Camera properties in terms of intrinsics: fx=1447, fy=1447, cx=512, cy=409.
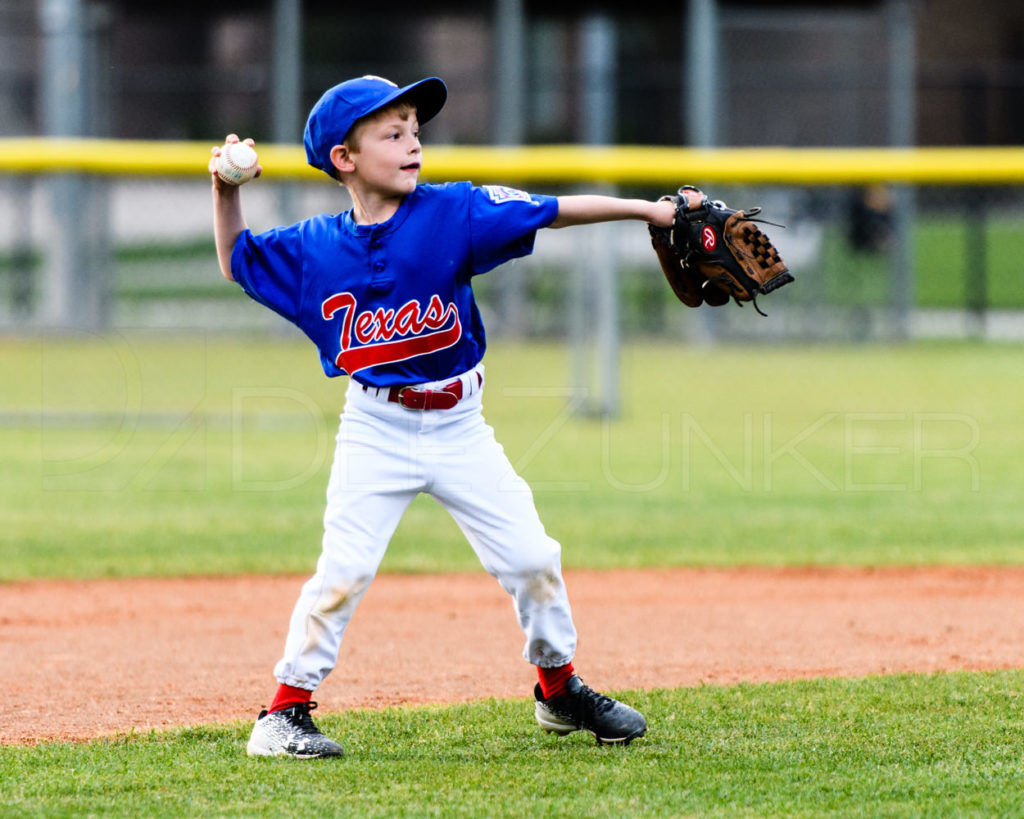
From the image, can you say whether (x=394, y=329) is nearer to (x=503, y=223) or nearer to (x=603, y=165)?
(x=503, y=223)

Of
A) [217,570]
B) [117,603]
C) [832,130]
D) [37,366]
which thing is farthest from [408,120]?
[832,130]

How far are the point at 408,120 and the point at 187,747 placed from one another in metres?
1.58

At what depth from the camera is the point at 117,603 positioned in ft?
18.8

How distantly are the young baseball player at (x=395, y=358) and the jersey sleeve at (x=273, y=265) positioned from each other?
0.6 inches

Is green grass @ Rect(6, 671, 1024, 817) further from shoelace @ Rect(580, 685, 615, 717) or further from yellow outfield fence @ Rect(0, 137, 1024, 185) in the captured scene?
yellow outfield fence @ Rect(0, 137, 1024, 185)

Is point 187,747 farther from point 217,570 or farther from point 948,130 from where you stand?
point 948,130

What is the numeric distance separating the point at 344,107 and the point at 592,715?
1558mm

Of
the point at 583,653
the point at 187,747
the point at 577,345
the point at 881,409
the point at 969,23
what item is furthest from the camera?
the point at 969,23

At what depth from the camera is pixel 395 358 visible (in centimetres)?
338

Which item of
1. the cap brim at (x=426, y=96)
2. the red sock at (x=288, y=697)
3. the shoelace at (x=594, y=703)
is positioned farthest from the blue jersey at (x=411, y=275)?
the shoelace at (x=594, y=703)

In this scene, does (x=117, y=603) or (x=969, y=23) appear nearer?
(x=117, y=603)

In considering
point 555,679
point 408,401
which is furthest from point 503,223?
point 555,679

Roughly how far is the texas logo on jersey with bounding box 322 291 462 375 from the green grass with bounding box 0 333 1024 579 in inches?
127

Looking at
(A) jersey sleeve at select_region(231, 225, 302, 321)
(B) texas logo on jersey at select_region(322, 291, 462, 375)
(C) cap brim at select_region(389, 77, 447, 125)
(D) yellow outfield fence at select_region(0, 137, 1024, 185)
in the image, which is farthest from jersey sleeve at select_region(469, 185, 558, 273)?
(D) yellow outfield fence at select_region(0, 137, 1024, 185)
